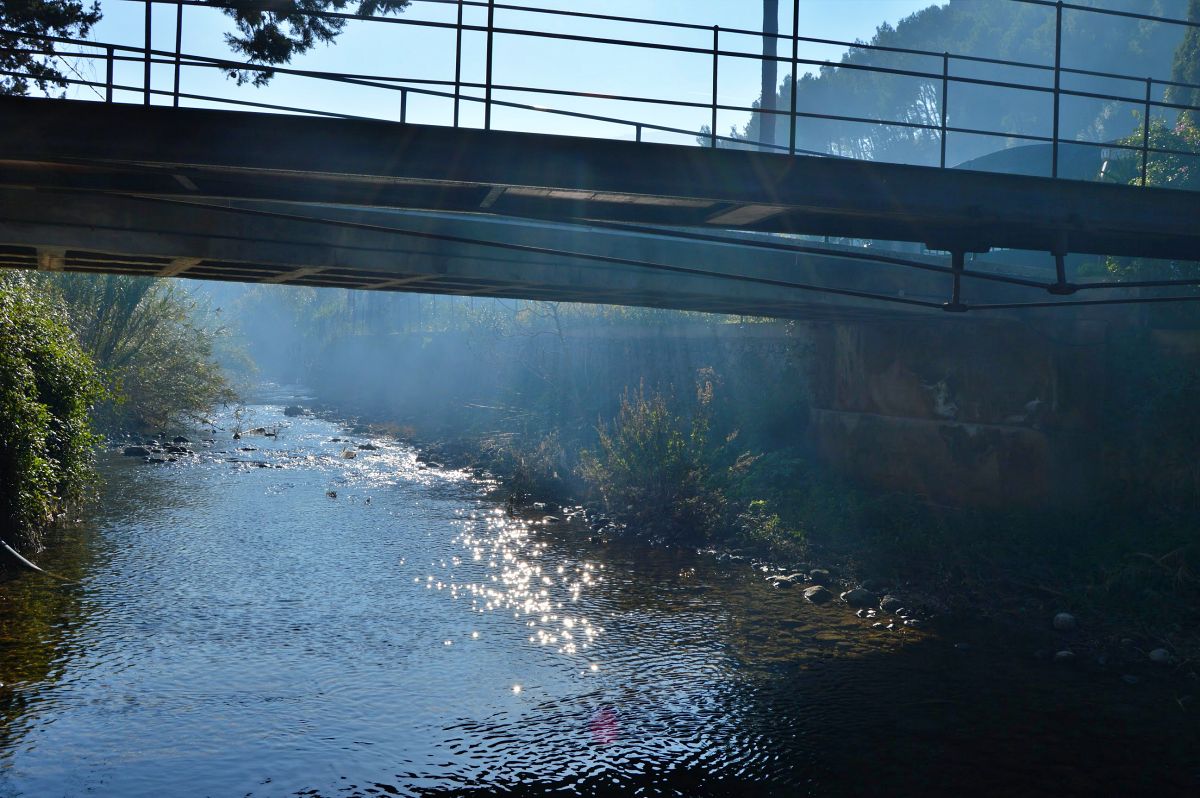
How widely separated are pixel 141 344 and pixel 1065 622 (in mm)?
31047

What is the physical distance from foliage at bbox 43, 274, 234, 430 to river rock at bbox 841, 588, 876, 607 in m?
24.4

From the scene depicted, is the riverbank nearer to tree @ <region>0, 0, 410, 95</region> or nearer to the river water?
the river water

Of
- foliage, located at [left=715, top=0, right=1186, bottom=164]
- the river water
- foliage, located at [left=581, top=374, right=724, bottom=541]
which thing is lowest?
the river water

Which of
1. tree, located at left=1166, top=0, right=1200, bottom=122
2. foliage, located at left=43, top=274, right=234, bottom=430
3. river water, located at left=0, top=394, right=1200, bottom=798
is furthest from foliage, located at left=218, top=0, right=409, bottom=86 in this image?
tree, located at left=1166, top=0, right=1200, bottom=122

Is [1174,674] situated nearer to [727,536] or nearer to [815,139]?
[727,536]

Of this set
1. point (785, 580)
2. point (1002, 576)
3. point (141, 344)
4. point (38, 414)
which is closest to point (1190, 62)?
point (1002, 576)

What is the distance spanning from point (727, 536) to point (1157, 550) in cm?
770

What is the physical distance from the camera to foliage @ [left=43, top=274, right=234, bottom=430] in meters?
33.0

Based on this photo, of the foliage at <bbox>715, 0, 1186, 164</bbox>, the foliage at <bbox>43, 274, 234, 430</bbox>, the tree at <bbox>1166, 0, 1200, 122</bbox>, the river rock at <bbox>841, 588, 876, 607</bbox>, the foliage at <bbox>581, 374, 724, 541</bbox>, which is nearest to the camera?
the river rock at <bbox>841, 588, 876, 607</bbox>

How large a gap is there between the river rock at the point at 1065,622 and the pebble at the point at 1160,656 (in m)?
1.29

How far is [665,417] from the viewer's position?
2266 cm

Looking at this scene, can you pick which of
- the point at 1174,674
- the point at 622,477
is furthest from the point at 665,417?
the point at 1174,674

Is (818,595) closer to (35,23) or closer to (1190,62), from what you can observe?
(35,23)

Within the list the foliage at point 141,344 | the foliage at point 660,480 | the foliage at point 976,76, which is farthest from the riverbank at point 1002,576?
the foliage at point 976,76
